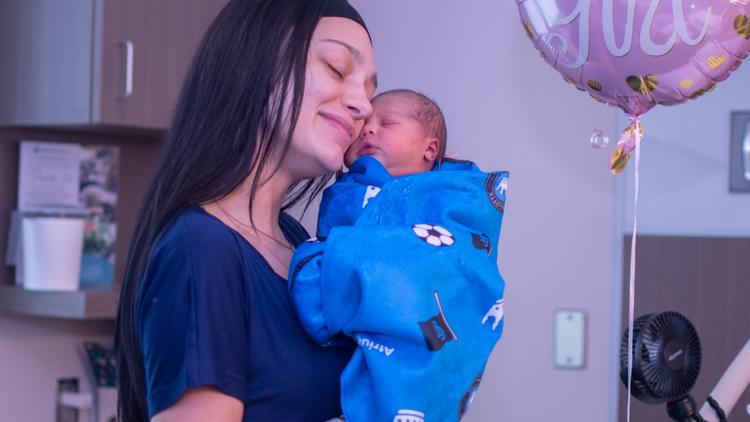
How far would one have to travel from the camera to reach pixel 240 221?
50.9 inches

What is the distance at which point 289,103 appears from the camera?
4.16 feet

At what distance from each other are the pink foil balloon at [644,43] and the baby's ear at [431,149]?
236mm

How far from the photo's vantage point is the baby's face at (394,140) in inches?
60.8

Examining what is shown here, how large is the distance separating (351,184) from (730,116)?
1339 millimetres

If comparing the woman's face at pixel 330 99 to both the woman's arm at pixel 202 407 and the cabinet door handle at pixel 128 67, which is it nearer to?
the woman's arm at pixel 202 407

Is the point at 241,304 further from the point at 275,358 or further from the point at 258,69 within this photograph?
the point at 258,69

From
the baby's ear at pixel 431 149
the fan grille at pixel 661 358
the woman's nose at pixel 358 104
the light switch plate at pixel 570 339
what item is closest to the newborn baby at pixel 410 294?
the woman's nose at pixel 358 104

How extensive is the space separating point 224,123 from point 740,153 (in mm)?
1592

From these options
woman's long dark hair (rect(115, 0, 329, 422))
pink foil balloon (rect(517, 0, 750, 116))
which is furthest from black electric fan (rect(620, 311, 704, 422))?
woman's long dark hair (rect(115, 0, 329, 422))

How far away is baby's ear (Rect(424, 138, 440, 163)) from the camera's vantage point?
1.59 meters

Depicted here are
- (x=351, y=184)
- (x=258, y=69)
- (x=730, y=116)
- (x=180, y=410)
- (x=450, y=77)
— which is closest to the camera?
(x=180, y=410)

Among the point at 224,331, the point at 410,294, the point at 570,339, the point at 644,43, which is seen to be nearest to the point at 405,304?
the point at 410,294

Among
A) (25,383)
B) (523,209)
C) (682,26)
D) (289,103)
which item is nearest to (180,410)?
(289,103)

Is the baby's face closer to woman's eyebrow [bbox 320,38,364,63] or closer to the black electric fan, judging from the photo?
woman's eyebrow [bbox 320,38,364,63]
